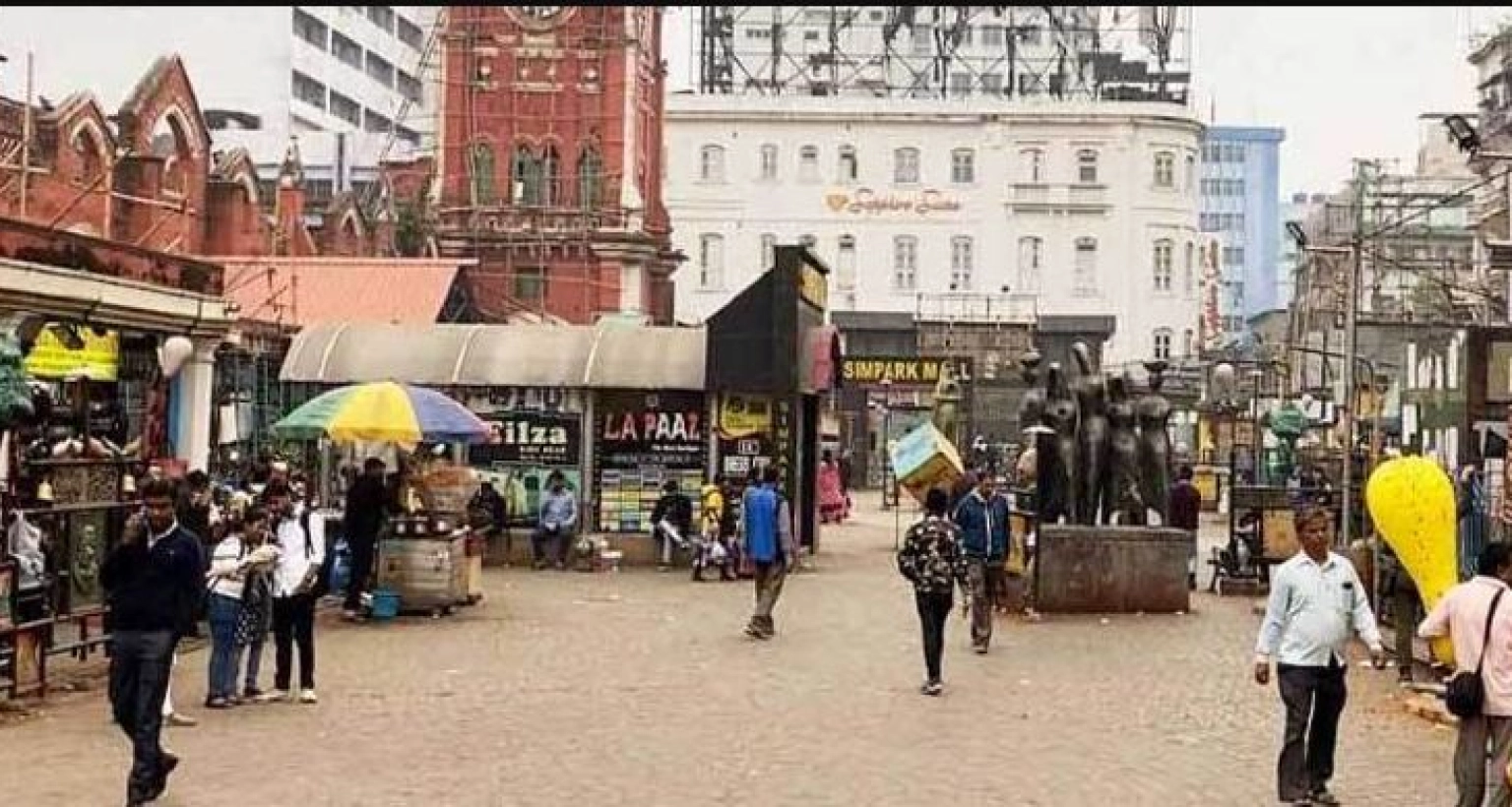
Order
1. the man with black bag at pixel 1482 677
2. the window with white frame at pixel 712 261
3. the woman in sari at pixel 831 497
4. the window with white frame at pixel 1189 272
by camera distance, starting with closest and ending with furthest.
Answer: the man with black bag at pixel 1482 677 → the woman in sari at pixel 831 497 → the window with white frame at pixel 1189 272 → the window with white frame at pixel 712 261

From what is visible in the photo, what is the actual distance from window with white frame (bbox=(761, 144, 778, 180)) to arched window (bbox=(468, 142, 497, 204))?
2421 centimetres

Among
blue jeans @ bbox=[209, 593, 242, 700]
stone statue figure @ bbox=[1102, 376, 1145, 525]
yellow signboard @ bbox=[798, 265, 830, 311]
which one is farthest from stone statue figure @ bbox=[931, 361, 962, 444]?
blue jeans @ bbox=[209, 593, 242, 700]

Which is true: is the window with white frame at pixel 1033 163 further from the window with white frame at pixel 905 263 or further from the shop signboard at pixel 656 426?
the shop signboard at pixel 656 426

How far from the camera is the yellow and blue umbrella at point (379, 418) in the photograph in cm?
2055

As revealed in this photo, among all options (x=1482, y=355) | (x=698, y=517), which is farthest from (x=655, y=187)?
(x=1482, y=355)

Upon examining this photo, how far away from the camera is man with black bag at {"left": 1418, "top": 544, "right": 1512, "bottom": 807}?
31.6 ft

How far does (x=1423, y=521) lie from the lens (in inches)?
540

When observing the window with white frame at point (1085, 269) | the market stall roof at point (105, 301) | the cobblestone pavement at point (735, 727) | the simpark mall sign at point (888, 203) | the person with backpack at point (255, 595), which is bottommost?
the cobblestone pavement at point (735, 727)

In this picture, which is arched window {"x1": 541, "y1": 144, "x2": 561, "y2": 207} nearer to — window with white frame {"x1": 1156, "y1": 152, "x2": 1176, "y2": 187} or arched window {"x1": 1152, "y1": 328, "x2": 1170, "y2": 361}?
arched window {"x1": 1152, "y1": 328, "x2": 1170, "y2": 361}

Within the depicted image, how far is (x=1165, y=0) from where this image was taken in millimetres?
77750

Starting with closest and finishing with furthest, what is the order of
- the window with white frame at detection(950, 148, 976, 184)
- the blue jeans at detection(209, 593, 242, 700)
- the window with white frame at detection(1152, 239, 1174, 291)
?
1. the blue jeans at detection(209, 593, 242, 700)
2. the window with white frame at detection(1152, 239, 1174, 291)
3. the window with white frame at detection(950, 148, 976, 184)

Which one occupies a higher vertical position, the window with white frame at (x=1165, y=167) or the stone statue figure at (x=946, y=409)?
the window with white frame at (x=1165, y=167)

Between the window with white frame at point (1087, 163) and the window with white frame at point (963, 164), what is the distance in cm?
411

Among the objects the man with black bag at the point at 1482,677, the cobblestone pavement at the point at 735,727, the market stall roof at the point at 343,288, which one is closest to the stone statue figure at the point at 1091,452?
the cobblestone pavement at the point at 735,727
